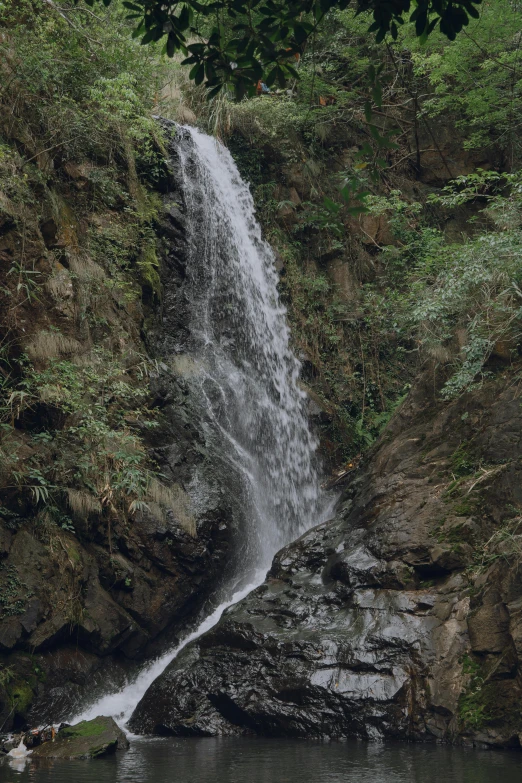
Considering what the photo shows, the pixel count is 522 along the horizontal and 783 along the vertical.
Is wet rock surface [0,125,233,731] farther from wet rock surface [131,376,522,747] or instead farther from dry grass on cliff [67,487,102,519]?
wet rock surface [131,376,522,747]

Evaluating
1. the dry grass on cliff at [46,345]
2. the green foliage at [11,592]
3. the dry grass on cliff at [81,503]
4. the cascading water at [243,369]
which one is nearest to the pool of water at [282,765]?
the green foliage at [11,592]

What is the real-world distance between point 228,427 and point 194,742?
6.01 metres

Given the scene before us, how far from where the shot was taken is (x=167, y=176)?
14.5 meters

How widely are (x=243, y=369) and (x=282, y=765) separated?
28.2 ft

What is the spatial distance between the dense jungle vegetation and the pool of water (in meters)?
3.29

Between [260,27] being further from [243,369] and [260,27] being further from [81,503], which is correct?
[243,369]

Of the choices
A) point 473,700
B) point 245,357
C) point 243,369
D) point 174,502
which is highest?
point 245,357

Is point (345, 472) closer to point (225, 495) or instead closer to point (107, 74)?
point (225, 495)

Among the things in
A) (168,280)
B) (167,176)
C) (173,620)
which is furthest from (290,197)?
(173,620)

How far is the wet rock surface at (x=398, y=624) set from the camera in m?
7.06

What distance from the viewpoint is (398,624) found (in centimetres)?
773

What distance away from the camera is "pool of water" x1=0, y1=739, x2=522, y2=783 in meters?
5.39

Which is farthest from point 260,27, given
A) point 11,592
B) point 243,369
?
point 243,369

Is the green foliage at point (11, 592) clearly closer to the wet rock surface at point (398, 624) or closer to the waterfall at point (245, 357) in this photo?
the wet rock surface at point (398, 624)
